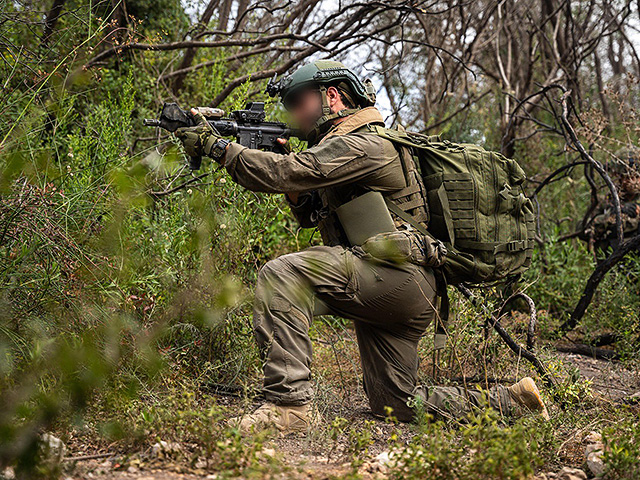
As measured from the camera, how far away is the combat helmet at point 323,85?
3.47 meters

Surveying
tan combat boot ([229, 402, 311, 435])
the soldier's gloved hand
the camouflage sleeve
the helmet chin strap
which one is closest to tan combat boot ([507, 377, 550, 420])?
tan combat boot ([229, 402, 311, 435])

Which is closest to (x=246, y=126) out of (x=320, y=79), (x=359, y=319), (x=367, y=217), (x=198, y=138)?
(x=198, y=138)

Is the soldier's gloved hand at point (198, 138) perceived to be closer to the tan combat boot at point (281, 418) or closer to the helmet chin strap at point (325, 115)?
the helmet chin strap at point (325, 115)

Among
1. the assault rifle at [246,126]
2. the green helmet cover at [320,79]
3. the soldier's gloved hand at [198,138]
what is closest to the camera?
the soldier's gloved hand at [198,138]

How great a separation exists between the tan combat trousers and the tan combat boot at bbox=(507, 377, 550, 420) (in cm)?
7

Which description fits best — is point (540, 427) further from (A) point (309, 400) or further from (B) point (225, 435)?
(B) point (225, 435)

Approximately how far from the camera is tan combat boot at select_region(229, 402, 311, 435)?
284 centimetres

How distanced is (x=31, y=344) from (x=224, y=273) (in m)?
1.33

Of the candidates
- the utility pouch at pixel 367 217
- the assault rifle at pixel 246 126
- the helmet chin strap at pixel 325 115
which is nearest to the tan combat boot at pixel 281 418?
the utility pouch at pixel 367 217

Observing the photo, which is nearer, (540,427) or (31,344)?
(31,344)

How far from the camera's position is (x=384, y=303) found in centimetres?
329

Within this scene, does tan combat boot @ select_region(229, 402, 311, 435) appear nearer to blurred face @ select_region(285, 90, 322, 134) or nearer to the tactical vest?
the tactical vest

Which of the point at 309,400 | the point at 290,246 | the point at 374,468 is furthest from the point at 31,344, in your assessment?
the point at 290,246

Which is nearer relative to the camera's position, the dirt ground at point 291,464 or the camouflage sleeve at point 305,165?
the dirt ground at point 291,464
